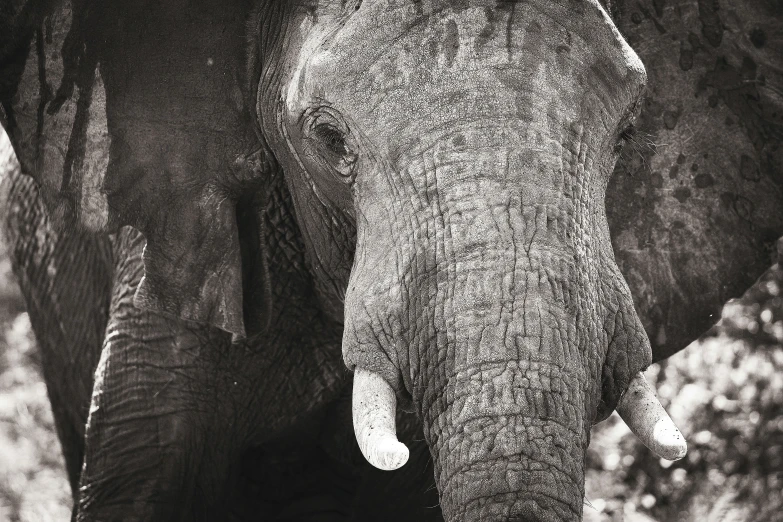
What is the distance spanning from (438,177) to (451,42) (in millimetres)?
279

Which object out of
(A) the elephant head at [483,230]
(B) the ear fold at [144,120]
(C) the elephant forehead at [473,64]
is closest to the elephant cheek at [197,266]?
(B) the ear fold at [144,120]

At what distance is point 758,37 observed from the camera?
375 cm

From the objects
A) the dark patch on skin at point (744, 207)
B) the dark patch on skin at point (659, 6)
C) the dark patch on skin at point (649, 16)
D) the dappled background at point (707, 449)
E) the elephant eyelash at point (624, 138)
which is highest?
the dark patch on skin at point (659, 6)

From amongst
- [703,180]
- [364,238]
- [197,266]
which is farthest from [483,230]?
[703,180]

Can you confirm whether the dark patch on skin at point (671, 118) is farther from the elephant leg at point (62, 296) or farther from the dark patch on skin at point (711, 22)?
the elephant leg at point (62, 296)

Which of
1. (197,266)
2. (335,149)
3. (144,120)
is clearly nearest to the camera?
(335,149)

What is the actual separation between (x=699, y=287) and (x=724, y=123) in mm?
422

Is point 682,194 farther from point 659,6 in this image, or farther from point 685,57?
point 659,6

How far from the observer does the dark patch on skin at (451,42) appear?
115 inches

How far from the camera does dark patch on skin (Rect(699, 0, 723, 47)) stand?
147 inches

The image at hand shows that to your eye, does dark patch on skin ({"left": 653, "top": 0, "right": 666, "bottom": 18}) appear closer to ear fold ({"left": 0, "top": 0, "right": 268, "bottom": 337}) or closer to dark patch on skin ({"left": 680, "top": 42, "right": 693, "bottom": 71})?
dark patch on skin ({"left": 680, "top": 42, "right": 693, "bottom": 71})

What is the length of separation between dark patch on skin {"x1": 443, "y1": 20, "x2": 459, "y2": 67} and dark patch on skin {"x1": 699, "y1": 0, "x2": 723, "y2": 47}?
39.5 inches

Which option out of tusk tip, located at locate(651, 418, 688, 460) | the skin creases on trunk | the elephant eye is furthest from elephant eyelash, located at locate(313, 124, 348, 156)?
tusk tip, located at locate(651, 418, 688, 460)

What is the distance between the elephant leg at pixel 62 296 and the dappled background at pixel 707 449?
1.02 metres
